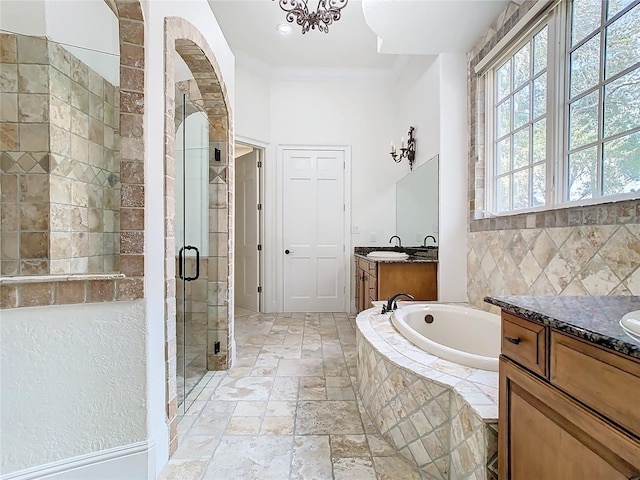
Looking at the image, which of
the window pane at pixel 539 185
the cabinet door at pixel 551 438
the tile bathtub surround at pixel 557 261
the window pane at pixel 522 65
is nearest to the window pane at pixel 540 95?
the window pane at pixel 522 65

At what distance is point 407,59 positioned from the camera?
12.6ft

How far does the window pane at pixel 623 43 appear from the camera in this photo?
143 cm

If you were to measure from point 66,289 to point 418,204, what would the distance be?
10.4 feet

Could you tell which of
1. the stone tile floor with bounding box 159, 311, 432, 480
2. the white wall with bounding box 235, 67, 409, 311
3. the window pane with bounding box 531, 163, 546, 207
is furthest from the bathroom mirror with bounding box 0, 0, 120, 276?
the window pane with bounding box 531, 163, 546, 207

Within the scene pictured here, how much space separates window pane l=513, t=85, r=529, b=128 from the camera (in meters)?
2.21

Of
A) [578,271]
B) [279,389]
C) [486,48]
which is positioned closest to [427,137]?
[486,48]

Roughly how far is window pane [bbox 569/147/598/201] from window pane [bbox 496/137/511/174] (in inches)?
25.3

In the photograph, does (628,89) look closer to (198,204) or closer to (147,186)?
(147,186)

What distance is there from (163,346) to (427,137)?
297 cm

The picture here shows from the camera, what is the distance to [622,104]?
1.50m

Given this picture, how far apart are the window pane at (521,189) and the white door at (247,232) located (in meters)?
Answer: 3.11

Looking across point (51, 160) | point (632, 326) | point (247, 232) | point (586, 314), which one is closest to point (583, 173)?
point (586, 314)

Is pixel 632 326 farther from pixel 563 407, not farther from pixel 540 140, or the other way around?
pixel 540 140

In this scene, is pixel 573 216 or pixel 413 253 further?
pixel 413 253
